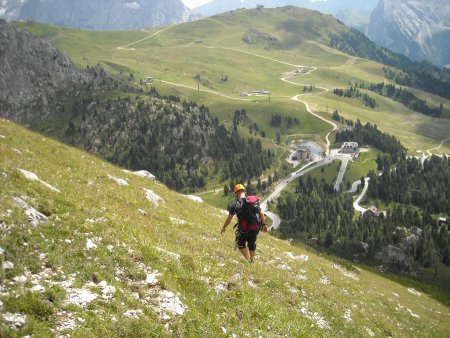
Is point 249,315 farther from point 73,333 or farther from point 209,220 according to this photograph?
point 209,220

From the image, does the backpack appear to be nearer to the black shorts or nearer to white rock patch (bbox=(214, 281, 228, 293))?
the black shorts

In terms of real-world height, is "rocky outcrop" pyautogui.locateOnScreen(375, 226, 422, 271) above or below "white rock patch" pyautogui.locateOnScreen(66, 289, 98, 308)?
below

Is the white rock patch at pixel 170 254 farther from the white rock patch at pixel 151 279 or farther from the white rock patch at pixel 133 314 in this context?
the white rock patch at pixel 133 314

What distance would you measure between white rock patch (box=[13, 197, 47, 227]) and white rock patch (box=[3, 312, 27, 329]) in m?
5.14

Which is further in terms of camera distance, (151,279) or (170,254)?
(170,254)

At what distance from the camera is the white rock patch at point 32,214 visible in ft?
51.2

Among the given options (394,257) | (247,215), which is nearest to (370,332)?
(247,215)

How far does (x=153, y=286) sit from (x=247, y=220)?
749 cm

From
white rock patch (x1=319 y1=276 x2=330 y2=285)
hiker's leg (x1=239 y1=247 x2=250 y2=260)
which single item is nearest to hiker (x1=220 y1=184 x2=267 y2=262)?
hiker's leg (x1=239 y1=247 x2=250 y2=260)

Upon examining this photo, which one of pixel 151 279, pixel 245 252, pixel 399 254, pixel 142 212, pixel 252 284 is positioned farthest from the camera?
pixel 399 254

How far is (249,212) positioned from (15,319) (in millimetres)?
12670

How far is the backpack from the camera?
20.8m

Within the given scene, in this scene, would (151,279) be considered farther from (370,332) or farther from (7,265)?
(370,332)

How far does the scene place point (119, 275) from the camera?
15.1 metres
